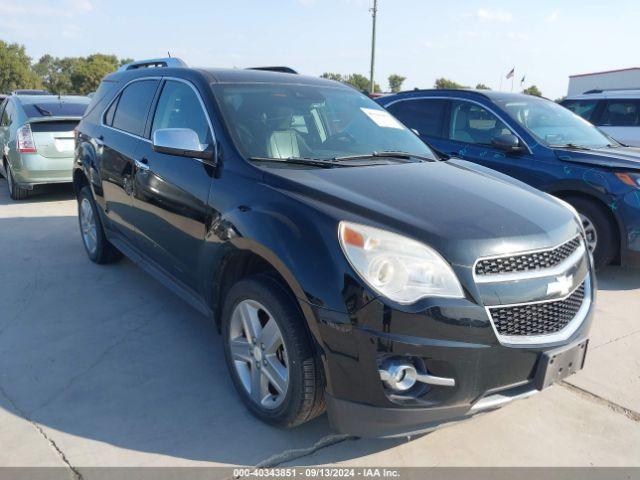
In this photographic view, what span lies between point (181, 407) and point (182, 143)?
4.74 ft

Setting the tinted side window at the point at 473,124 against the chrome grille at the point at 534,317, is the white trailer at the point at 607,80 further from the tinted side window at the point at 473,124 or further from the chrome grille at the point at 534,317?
the chrome grille at the point at 534,317

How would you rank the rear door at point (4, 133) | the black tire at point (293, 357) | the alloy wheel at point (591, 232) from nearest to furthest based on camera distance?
the black tire at point (293, 357)
the alloy wheel at point (591, 232)
the rear door at point (4, 133)

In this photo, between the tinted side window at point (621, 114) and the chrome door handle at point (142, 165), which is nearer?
the chrome door handle at point (142, 165)

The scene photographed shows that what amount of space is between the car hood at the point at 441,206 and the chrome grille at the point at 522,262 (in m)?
0.04

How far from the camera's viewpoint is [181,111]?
3562mm

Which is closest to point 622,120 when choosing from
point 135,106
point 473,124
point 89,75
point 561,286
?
point 473,124

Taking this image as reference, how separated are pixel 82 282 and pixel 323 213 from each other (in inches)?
129

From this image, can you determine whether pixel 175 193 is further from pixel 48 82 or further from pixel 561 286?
pixel 48 82

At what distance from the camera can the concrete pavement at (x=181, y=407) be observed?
2.53 m

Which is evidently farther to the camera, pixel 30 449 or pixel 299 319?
pixel 30 449

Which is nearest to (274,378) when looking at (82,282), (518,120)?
(82,282)

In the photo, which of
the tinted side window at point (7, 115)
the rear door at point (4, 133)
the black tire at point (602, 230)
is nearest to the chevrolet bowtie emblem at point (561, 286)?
the black tire at point (602, 230)

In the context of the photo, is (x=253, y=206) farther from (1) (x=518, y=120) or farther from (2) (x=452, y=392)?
(1) (x=518, y=120)

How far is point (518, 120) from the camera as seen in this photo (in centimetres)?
568
